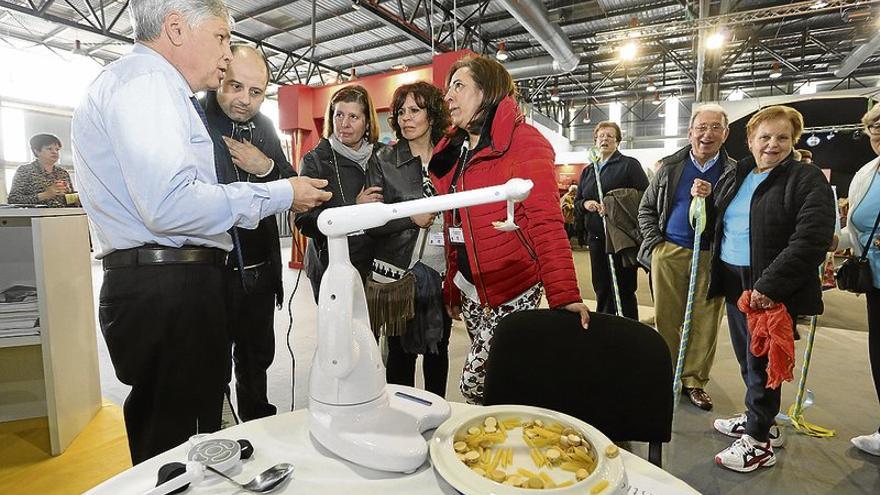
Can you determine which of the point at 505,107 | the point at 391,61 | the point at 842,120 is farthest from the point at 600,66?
the point at 505,107

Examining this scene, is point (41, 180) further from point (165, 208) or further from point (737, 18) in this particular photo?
point (737, 18)

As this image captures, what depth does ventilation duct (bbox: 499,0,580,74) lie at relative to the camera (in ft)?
19.7

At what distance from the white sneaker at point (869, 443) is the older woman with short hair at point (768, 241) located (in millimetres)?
447

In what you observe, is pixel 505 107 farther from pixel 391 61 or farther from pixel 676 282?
pixel 391 61

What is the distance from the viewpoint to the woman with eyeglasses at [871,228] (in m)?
2.02

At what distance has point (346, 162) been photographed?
1.95 metres

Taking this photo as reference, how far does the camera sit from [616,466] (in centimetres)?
67

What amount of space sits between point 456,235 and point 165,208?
902mm

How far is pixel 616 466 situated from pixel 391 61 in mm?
11062

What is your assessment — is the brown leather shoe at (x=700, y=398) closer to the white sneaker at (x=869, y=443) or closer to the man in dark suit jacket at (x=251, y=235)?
the white sneaker at (x=869, y=443)

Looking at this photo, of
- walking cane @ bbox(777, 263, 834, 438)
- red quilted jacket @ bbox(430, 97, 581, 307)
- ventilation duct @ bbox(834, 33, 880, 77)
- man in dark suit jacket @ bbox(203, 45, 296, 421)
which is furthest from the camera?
ventilation duct @ bbox(834, 33, 880, 77)

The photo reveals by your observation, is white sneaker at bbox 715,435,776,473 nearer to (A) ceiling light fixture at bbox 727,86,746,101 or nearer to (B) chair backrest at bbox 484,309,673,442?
(B) chair backrest at bbox 484,309,673,442

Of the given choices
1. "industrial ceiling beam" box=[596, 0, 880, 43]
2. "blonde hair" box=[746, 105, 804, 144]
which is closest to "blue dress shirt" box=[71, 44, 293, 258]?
"blonde hair" box=[746, 105, 804, 144]

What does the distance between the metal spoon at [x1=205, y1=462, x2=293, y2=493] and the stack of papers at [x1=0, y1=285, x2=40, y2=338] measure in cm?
201
